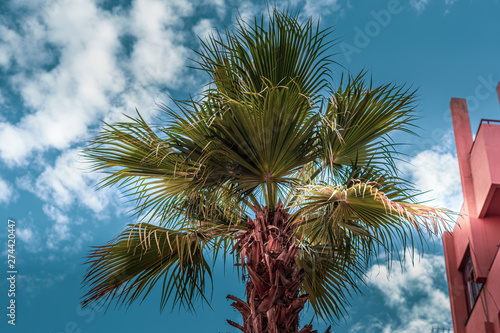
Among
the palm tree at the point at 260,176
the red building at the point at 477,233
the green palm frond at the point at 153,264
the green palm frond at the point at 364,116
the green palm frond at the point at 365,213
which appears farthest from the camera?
the red building at the point at 477,233

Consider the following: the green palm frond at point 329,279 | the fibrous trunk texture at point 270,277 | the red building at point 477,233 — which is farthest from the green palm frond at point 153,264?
the red building at point 477,233

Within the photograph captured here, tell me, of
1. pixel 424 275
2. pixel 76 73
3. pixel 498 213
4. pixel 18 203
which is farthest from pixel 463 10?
pixel 498 213

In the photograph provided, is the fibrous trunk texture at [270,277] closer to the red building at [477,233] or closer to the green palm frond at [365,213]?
the green palm frond at [365,213]

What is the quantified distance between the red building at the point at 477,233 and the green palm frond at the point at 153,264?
22.1 feet

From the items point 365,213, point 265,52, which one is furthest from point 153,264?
point 265,52

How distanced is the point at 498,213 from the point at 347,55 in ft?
24.1

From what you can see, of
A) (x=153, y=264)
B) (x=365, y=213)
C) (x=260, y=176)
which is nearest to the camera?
(x=365, y=213)

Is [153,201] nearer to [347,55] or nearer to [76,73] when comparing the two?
[347,55]

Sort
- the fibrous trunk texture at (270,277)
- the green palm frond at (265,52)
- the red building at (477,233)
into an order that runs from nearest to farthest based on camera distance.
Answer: the fibrous trunk texture at (270,277) < the green palm frond at (265,52) < the red building at (477,233)

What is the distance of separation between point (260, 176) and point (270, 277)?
1217mm

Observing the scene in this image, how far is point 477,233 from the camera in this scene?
12828 mm

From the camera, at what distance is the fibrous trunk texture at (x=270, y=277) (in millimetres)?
5348

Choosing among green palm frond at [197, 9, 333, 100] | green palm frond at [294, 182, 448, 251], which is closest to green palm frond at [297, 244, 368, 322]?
green palm frond at [294, 182, 448, 251]

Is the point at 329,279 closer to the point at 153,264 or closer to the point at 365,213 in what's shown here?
the point at 365,213
